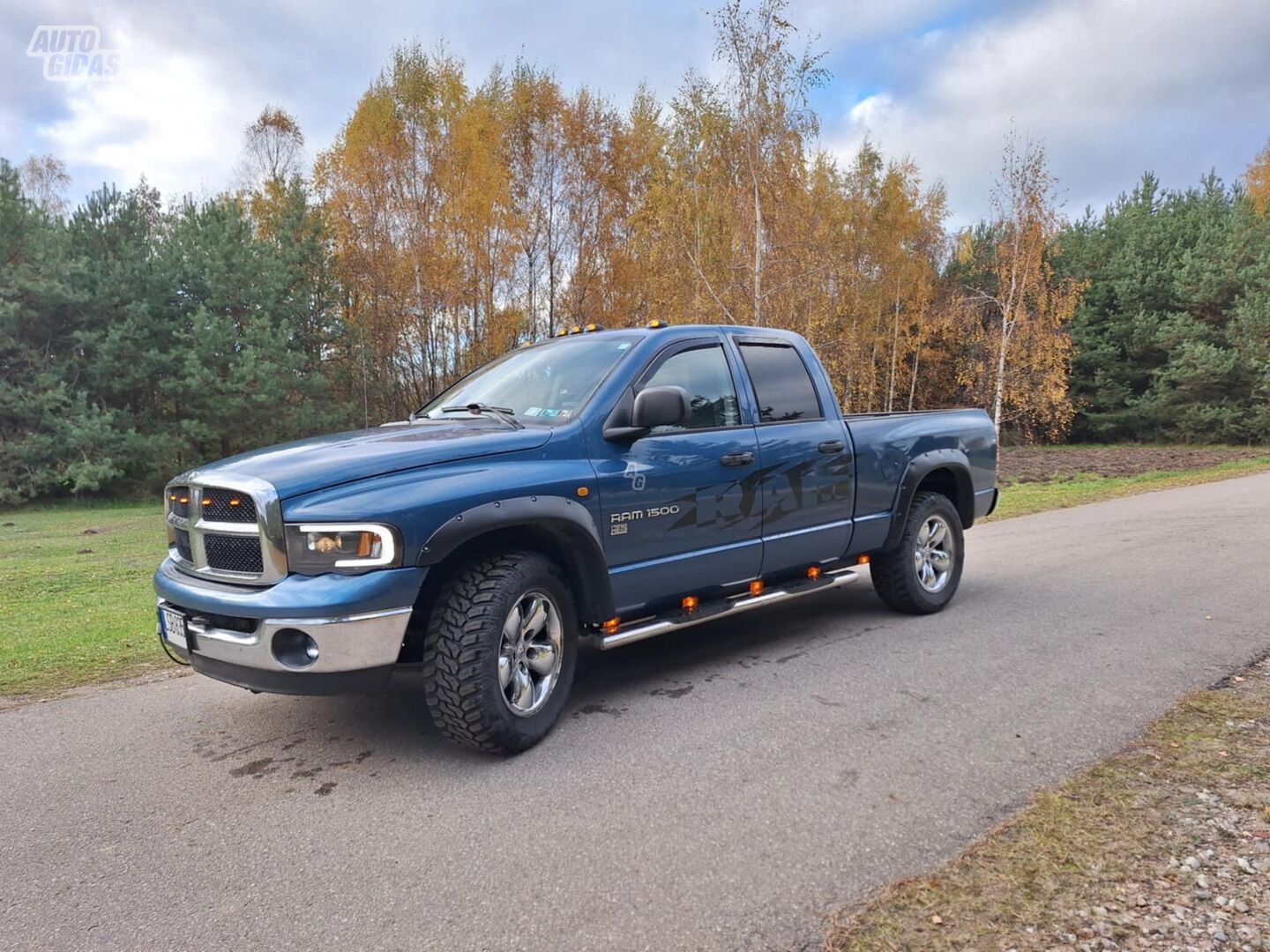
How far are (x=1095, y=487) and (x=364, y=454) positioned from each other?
55.7ft

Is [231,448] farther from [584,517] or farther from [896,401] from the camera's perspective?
[896,401]

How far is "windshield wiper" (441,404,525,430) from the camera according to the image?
4.32 metres

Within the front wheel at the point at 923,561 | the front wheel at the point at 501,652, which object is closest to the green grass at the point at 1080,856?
the front wheel at the point at 501,652

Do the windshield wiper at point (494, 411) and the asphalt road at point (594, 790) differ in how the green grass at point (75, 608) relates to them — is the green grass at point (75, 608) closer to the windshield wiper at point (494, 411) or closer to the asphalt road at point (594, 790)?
the asphalt road at point (594, 790)

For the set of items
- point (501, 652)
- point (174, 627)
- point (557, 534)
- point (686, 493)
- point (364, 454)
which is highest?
point (364, 454)

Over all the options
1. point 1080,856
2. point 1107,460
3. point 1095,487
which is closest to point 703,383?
point 1080,856

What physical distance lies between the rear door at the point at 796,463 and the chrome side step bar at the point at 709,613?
14 centimetres

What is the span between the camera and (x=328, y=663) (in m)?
3.29

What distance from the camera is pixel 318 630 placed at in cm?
325

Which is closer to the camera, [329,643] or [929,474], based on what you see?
[329,643]

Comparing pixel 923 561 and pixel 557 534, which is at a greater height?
pixel 557 534

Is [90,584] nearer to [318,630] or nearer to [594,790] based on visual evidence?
[318,630]

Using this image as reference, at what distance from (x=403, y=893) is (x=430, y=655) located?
1.07 metres

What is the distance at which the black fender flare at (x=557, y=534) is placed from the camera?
137 inches
